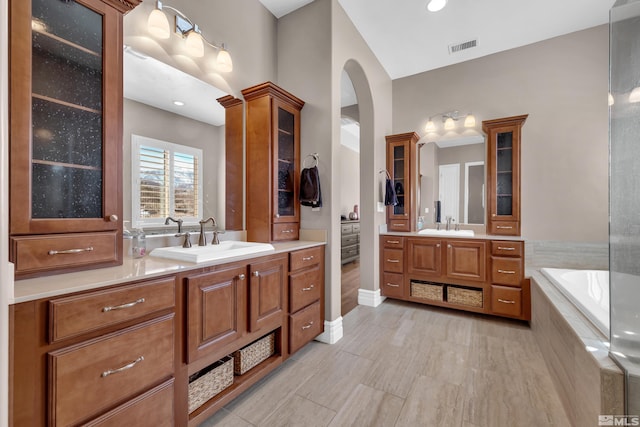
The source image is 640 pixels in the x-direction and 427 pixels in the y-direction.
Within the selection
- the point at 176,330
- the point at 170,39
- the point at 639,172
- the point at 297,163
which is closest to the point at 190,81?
the point at 170,39

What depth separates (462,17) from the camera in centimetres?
276

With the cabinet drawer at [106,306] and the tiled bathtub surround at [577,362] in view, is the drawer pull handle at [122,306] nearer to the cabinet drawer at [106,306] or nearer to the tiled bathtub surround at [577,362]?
the cabinet drawer at [106,306]

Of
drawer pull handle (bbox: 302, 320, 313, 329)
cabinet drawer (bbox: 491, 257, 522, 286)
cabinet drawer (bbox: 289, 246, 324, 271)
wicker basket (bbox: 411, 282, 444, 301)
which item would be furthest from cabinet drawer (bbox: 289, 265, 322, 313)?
cabinet drawer (bbox: 491, 257, 522, 286)

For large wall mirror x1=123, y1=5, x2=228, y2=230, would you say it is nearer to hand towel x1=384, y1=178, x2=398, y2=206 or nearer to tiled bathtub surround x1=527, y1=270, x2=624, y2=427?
hand towel x1=384, y1=178, x2=398, y2=206

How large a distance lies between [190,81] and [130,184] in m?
0.91

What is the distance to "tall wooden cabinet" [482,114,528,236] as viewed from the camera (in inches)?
118

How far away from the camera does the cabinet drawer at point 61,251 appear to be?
108 centimetres

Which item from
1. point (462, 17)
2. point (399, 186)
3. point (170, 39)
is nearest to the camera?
point (170, 39)

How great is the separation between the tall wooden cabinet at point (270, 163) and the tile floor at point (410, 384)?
3.67ft

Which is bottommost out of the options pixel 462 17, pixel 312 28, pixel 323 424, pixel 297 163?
pixel 323 424

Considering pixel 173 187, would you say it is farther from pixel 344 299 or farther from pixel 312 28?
pixel 344 299

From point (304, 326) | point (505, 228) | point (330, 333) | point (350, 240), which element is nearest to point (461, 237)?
point (505, 228)

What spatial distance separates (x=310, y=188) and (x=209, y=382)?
61.7 inches

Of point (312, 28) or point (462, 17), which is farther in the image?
point (462, 17)
